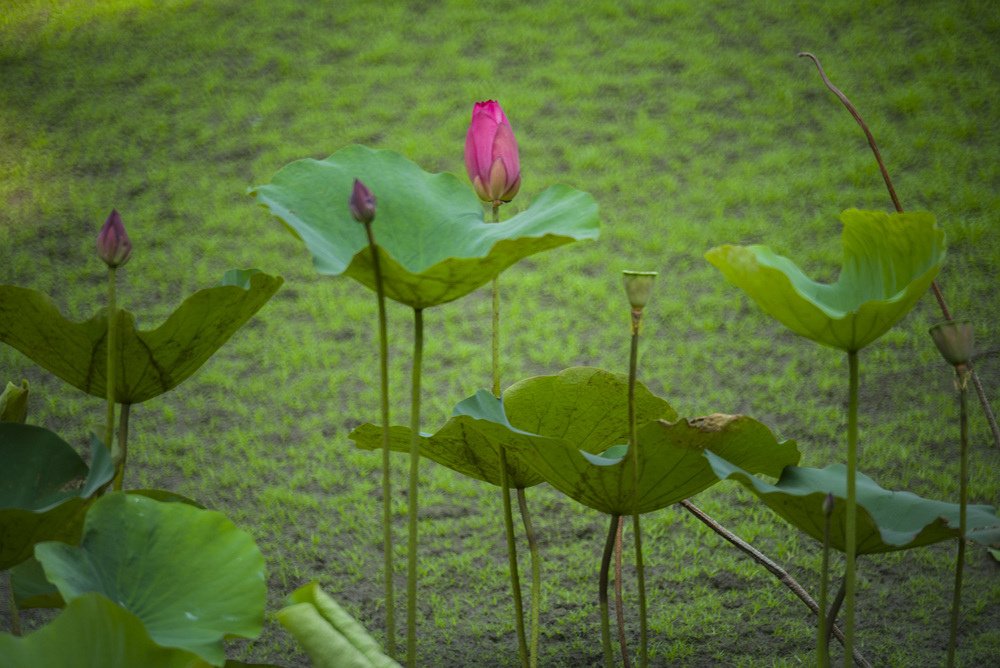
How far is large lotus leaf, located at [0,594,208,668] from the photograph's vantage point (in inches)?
17.3

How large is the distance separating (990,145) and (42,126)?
5.67 ft

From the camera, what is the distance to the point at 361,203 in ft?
1.54

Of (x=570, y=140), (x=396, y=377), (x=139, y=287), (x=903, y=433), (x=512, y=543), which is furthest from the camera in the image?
(x=570, y=140)

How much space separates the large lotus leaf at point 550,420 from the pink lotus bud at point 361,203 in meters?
0.20

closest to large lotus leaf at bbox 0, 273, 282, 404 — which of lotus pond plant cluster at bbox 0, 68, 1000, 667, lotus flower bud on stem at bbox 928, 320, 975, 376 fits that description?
lotus pond plant cluster at bbox 0, 68, 1000, 667

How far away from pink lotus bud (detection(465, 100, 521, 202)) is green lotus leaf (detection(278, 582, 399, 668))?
36 cm

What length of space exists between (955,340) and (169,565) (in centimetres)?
40

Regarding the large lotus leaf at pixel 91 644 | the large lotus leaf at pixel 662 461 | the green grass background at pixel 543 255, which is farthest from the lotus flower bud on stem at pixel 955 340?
the green grass background at pixel 543 255

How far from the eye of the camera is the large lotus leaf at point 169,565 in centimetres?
49

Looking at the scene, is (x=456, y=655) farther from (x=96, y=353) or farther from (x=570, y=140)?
(x=570, y=140)

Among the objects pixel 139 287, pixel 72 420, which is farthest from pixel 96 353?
pixel 139 287

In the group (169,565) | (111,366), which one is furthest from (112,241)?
(169,565)

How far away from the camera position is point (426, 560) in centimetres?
114

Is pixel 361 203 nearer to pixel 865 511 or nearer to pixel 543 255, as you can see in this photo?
pixel 865 511
